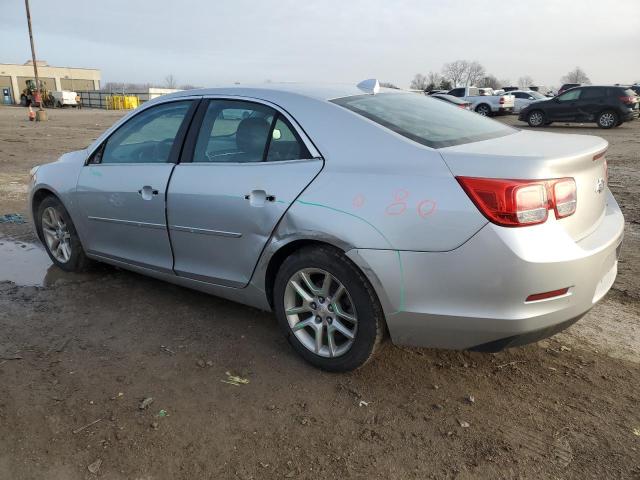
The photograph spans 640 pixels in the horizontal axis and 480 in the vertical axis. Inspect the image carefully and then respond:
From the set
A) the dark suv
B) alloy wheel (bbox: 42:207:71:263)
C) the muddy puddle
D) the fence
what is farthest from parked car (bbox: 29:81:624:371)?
the fence

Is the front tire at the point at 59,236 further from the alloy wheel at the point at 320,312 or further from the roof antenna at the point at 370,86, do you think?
the roof antenna at the point at 370,86

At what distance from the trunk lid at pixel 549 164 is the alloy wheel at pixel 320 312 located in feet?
3.05

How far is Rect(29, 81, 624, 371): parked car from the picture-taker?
243 cm

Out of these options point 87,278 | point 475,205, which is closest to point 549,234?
point 475,205

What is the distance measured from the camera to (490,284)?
241cm

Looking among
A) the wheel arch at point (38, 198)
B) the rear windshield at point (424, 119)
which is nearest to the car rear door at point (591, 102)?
the rear windshield at point (424, 119)

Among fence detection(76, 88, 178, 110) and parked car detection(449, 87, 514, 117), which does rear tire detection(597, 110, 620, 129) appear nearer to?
parked car detection(449, 87, 514, 117)

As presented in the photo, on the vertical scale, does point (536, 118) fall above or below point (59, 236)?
A: below

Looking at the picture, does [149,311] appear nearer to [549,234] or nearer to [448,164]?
[448,164]

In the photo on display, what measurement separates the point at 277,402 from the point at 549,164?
5.94 feet

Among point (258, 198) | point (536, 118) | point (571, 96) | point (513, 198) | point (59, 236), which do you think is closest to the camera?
point (513, 198)

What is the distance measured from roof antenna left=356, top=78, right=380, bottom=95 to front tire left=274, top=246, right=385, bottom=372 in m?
1.23

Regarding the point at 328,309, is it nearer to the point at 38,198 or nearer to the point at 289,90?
the point at 289,90

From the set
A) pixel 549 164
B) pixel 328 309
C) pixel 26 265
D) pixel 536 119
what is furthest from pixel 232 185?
pixel 536 119
